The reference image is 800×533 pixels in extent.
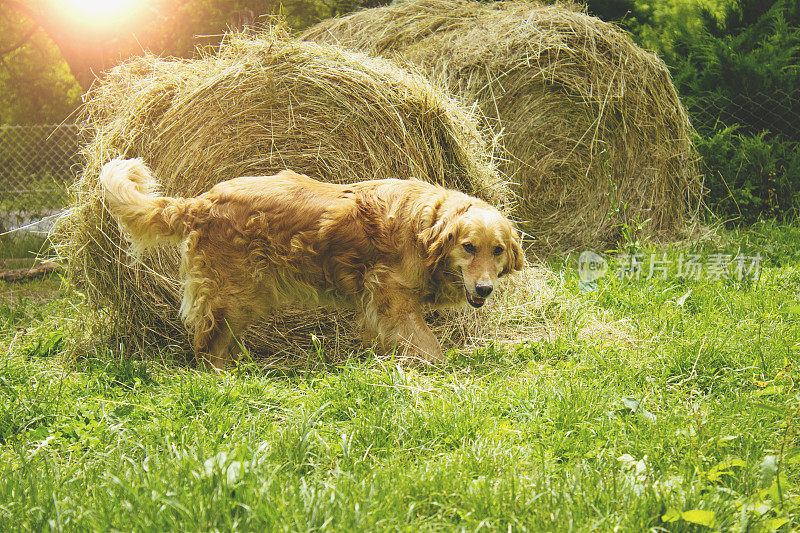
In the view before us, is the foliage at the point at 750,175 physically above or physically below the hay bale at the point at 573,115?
below

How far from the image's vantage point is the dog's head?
3398mm

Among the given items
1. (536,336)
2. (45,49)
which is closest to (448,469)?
(536,336)

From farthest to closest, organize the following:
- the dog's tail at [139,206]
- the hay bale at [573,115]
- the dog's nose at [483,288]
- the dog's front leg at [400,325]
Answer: the hay bale at [573,115] → the dog's front leg at [400,325] → the dog's tail at [139,206] → the dog's nose at [483,288]

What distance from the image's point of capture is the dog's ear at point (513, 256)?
358 cm

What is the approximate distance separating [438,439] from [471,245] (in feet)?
3.88

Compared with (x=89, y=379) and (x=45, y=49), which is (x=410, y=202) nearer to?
(x=89, y=379)

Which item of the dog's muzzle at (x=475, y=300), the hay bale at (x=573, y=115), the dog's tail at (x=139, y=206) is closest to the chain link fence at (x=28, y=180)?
the hay bale at (x=573, y=115)

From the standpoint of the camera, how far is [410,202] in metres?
3.62

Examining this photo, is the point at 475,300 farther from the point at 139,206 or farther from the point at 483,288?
the point at 139,206

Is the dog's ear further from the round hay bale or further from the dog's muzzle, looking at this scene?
the round hay bale

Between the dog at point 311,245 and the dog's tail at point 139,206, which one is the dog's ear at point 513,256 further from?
the dog's tail at point 139,206

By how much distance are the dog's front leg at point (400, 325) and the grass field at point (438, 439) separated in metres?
0.16

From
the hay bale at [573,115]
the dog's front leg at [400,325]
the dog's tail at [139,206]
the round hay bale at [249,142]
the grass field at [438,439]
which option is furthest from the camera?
the hay bale at [573,115]

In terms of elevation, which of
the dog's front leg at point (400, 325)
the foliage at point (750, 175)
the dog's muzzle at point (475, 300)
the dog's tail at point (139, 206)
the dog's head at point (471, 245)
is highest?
the dog's tail at point (139, 206)
